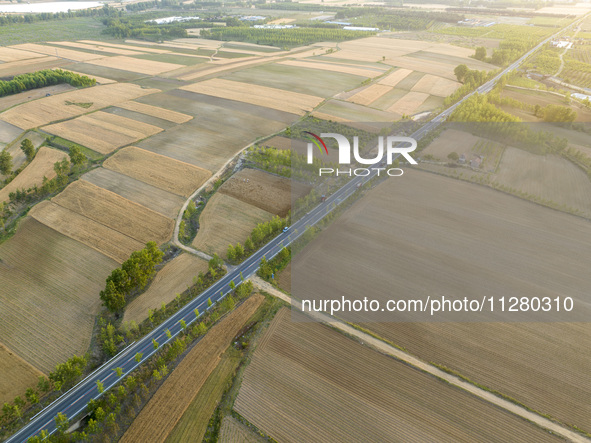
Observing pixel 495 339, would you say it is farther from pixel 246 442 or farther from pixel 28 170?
pixel 28 170

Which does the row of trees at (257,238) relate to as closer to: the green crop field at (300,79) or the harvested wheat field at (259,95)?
the harvested wheat field at (259,95)

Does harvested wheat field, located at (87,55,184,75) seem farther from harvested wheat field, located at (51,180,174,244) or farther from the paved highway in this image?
the paved highway

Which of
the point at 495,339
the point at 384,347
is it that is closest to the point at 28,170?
the point at 384,347

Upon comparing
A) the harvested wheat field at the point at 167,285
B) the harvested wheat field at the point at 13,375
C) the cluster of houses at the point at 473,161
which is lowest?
the harvested wheat field at the point at 13,375

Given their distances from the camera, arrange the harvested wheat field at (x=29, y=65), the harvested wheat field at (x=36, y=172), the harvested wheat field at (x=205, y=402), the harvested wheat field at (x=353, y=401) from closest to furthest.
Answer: the harvested wheat field at (x=353, y=401) < the harvested wheat field at (x=205, y=402) < the harvested wheat field at (x=36, y=172) < the harvested wheat field at (x=29, y=65)

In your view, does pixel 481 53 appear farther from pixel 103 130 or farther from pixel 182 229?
pixel 182 229

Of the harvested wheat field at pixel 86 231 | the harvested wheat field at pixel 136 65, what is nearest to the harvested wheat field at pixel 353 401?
the harvested wheat field at pixel 86 231
